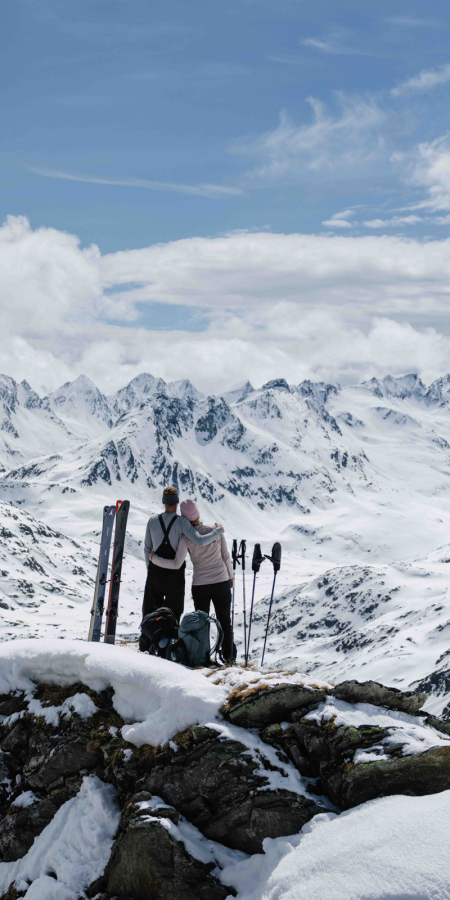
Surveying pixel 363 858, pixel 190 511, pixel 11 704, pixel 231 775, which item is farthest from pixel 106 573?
pixel 363 858

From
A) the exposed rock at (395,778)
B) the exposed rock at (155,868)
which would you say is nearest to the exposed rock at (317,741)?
the exposed rock at (395,778)

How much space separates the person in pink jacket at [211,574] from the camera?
44.2 feet

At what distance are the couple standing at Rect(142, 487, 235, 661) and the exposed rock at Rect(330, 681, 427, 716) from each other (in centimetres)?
442

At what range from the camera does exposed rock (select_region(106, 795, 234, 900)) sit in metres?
7.97

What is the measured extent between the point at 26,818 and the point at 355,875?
6.21 m

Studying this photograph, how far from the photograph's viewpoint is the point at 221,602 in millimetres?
13773

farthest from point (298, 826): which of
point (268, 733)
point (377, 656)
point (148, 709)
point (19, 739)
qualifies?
point (377, 656)

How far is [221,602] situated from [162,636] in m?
1.62

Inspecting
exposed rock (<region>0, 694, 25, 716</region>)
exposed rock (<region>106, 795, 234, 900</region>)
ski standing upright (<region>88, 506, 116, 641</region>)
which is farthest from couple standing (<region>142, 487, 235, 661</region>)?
exposed rock (<region>106, 795, 234, 900</region>)

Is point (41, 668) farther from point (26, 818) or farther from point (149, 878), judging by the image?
point (149, 878)

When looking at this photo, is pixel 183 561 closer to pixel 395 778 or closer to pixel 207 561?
pixel 207 561

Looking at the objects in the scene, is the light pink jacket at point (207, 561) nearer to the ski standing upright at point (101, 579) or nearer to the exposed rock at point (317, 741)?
the ski standing upright at point (101, 579)

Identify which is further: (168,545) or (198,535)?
(168,545)

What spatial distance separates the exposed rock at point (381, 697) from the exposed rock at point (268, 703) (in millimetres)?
439
